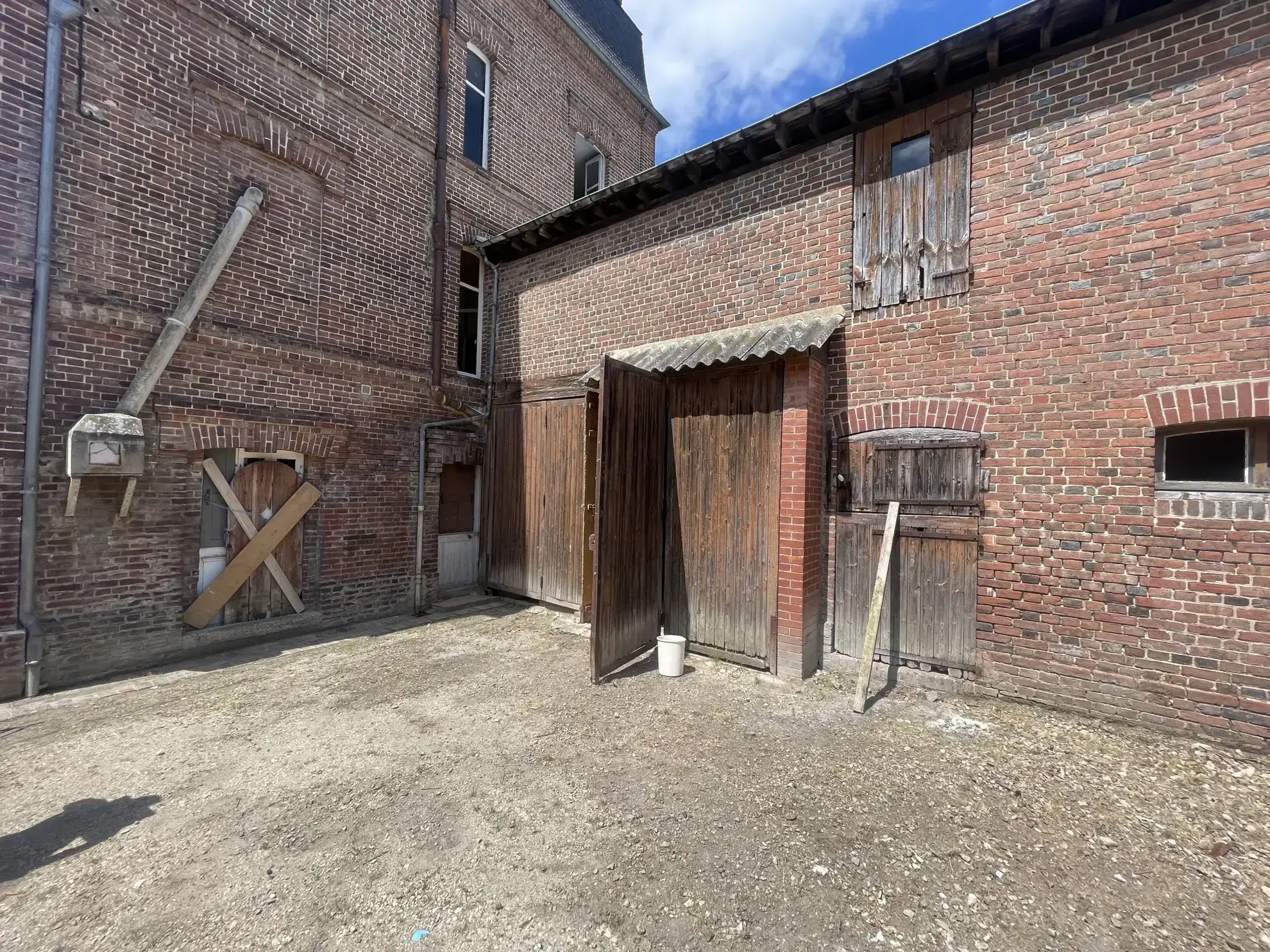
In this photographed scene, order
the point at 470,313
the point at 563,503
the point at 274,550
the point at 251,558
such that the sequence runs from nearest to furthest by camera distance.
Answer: the point at 251,558 < the point at 274,550 < the point at 563,503 < the point at 470,313

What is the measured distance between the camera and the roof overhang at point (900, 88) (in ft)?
14.1

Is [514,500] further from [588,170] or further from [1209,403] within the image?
[588,170]

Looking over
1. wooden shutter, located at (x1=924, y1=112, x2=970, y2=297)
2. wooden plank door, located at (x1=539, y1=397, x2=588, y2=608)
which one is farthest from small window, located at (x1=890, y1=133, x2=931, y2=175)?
wooden plank door, located at (x1=539, y1=397, x2=588, y2=608)

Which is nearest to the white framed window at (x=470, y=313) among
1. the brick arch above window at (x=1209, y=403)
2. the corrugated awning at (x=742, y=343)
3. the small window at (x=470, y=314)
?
the small window at (x=470, y=314)

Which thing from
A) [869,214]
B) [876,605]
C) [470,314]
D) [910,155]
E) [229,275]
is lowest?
[876,605]

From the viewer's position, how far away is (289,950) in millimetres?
2252

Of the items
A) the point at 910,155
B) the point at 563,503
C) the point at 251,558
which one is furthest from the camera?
the point at 563,503

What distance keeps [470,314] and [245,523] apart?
514cm

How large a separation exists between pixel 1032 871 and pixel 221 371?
8.53 meters

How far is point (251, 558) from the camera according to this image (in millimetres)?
6281

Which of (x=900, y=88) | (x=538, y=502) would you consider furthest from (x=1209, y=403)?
(x=538, y=502)

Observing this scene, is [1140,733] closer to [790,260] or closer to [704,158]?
[790,260]

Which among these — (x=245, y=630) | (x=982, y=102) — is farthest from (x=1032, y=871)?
(x=245, y=630)

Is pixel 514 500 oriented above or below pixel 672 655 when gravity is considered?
above
